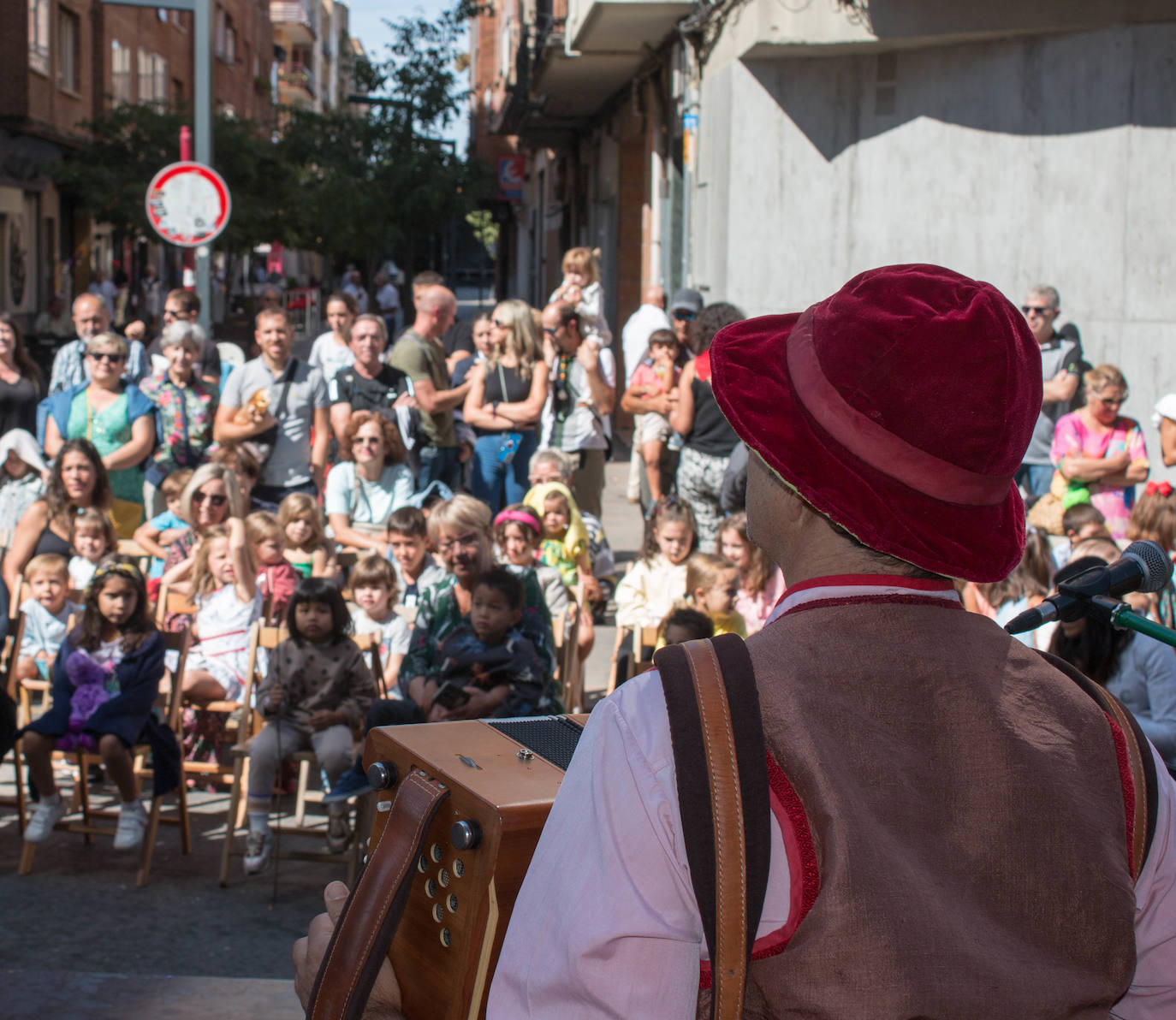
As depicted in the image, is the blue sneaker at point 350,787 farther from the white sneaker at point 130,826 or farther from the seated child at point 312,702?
the white sneaker at point 130,826

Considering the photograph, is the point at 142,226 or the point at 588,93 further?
the point at 142,226

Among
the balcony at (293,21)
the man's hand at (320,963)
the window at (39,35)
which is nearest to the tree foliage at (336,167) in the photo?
the window at (39,35)

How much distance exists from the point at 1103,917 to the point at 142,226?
25191mm

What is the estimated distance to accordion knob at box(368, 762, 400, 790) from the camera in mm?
1926

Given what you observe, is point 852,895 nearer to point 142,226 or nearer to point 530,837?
point 530,837

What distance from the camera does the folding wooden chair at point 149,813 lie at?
545cm

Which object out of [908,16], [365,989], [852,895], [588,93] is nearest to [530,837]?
[365,989]

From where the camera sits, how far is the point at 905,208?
11281mm

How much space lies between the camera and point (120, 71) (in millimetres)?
35156

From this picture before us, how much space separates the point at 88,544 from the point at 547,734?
5.55 meters

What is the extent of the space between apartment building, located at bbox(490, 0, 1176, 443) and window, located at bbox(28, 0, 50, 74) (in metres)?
19.4

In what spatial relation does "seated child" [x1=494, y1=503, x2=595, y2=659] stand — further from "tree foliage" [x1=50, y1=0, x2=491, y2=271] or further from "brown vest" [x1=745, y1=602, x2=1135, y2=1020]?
"tree foliage" [x1=50, y1=0, x2=491, y2=271]

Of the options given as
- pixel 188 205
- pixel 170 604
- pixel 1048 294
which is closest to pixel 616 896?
pixel 170 604

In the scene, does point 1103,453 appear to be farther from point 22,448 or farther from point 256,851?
point 22,448
